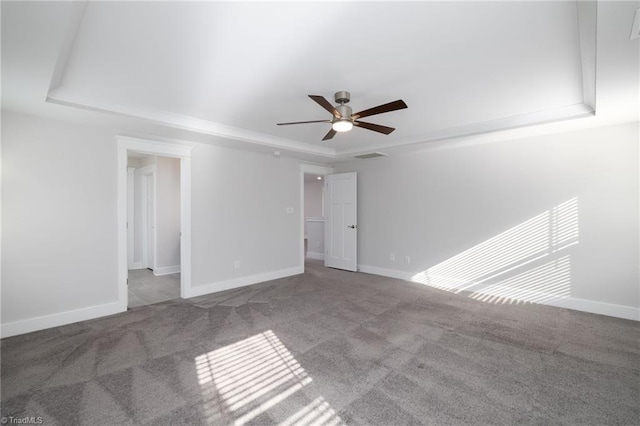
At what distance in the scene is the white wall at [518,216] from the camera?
3.63 metres

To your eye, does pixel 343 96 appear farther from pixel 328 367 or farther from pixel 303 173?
pixel 303 173

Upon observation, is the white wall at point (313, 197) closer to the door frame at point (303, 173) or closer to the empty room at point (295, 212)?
the door frame at point (303, 173)

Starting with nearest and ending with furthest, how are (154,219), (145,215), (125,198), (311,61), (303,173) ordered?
1. (311,61)
2. (125,198)
3. (154,219)
4. (303,173)
5. (145,215)

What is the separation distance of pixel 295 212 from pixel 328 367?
375 cm

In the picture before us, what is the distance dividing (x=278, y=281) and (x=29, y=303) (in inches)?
124

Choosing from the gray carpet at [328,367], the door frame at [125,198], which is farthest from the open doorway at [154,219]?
the gray carpet at [328,367]

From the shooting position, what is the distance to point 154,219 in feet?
19.2

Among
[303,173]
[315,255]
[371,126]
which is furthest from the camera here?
[315,255]

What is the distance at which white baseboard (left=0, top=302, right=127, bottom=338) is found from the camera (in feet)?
10.2

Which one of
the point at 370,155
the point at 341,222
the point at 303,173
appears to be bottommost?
the point at 341,222

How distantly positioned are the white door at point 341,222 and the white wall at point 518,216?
0.37 m

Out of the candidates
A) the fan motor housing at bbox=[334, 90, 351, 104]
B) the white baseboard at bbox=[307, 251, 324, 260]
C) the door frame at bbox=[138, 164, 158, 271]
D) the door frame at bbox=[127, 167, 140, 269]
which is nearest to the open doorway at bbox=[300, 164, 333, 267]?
the white baseboard at bbox=[307, 251, 324, 260]

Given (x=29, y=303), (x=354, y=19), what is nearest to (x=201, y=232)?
(x=29, y=303)

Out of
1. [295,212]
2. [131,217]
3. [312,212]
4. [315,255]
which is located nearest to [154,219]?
[131,217]
